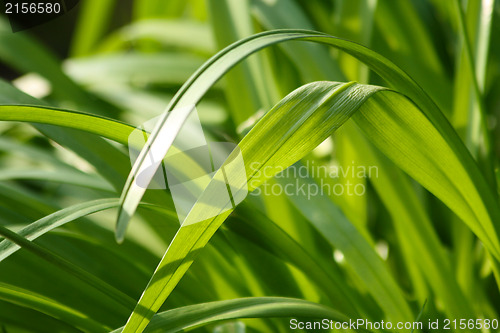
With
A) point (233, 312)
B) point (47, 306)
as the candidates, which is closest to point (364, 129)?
point (233, 312)

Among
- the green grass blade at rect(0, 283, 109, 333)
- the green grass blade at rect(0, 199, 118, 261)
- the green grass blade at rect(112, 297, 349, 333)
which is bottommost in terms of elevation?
the green grass blade at rect(112, 297, 349, 333)

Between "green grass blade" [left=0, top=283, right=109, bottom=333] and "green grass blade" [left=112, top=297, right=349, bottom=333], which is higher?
"green grass blade" [left=0, top=283, right=109, bottom=333]

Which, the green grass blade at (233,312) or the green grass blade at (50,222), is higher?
the green grass blade at (50,222)

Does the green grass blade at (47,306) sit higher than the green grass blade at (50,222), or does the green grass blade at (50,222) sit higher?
the green grass blade at (50,222)

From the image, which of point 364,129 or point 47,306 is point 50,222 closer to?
point 47,306

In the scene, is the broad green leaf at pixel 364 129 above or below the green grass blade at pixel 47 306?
below

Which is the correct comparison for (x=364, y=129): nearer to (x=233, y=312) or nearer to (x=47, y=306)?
(x=233, y=312)

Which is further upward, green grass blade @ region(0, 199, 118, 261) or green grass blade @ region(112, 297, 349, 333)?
green grass blade @ region(0, 199, 118, 261)

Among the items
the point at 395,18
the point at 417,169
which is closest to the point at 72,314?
the point at 417,169

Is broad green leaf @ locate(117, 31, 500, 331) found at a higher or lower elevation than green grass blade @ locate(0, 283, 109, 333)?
lower

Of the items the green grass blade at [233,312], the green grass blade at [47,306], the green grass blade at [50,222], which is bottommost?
the green grass blade at [233,312]

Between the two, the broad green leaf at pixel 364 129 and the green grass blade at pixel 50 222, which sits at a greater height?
the green grass blade at pixel 50 222

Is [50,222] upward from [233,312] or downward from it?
upward
